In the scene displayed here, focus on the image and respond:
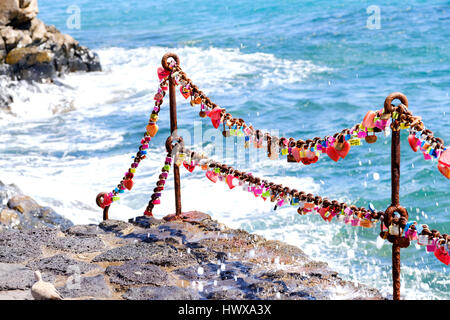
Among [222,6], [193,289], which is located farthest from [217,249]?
[222,6]

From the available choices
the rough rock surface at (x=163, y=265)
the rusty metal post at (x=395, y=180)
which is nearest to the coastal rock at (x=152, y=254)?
the rough rock surface at (x=163, y=265)

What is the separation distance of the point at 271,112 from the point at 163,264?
13730mm

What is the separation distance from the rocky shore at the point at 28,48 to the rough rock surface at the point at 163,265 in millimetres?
15696

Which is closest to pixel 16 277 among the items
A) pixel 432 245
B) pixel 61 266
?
pixel 61 266

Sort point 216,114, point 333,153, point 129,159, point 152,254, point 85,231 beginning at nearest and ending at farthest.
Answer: point 333,153 < point 152,254 < point 216,114 < point 85,231 < point 129,159

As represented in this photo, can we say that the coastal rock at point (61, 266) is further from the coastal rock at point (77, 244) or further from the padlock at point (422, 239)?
the padlock at point (422, 239)

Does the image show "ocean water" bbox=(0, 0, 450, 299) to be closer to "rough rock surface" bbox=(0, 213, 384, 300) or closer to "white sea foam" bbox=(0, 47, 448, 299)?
"white sea foam" bbox=(0, 47, 448, 299)

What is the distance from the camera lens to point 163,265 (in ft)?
17.9

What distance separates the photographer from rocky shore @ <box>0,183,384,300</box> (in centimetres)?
490

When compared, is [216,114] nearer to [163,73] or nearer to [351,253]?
[163,73]

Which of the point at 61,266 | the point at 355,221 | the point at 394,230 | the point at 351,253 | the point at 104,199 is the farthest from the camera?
the point at 351,253

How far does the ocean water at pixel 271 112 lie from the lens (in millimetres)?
10969

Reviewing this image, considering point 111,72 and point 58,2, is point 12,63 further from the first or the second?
point 58,2

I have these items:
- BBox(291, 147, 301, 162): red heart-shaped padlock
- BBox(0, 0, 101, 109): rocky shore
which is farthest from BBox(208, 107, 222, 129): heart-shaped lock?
BBox(0, 0, 101, 109): rocky shore
